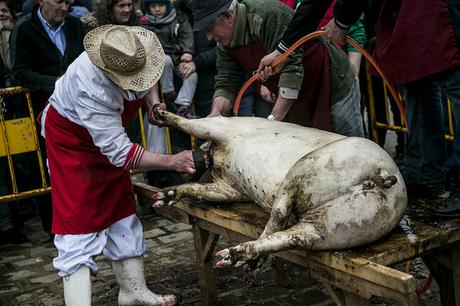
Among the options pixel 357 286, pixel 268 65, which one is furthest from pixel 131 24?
pixel 357 286

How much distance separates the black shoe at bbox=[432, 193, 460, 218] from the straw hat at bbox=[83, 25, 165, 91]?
1682 mm

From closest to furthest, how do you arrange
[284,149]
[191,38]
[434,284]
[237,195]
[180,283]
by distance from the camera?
[284,149]
[237,195]
[434,284]
[180,283]
[191,38]

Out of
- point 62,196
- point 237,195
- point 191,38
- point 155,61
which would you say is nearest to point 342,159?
point 237,195

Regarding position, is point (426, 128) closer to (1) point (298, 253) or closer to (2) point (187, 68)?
(1) point (298, 253)

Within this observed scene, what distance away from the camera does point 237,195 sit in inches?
166

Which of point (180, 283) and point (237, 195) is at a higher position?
point (237, 195)

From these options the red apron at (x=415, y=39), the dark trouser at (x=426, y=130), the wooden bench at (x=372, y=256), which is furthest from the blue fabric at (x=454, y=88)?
the wooden bench at (x=372, y=256)

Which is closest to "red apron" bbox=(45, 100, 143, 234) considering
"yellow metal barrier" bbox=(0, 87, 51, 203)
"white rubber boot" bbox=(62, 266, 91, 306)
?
"white rubber boot" bbox=(62, 266, 91, 306)

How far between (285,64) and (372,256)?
5.48 ft

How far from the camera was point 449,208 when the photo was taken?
3.58 metres

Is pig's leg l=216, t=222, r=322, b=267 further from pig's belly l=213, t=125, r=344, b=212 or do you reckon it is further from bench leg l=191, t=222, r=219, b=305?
bench leg l=191, t=222, r=219, b=305

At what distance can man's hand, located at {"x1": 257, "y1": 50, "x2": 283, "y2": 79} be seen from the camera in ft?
14.4

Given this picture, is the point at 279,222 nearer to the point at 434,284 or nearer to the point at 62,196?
the point at 62,196

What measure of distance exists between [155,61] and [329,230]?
4.87ft
